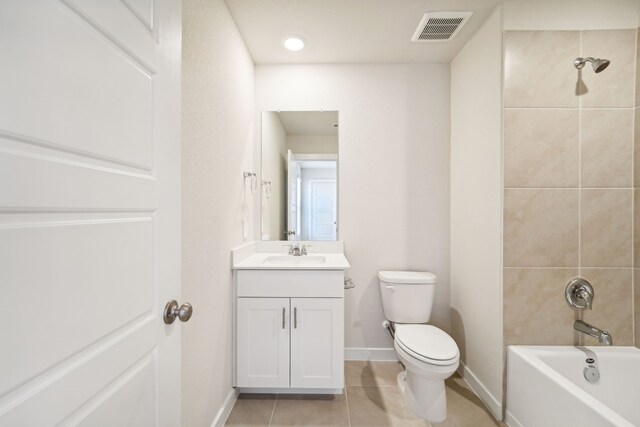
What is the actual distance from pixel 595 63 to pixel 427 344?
5.96 ft

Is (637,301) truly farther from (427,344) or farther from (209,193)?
(209,193)

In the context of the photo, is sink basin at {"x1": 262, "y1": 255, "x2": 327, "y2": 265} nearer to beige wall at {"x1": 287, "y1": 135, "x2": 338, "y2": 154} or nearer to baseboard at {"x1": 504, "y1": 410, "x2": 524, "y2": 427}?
beige wall at {"x1": 287, "y1": 135, "x2": 338, "y2": 154}

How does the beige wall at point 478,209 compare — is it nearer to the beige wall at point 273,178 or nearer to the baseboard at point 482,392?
the baseboard at point 482,392

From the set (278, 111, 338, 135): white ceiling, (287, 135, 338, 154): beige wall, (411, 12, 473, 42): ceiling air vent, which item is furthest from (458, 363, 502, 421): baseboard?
(411, 12, 473, 42): ceiling air vent

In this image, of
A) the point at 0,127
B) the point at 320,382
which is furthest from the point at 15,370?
the point at 320,382

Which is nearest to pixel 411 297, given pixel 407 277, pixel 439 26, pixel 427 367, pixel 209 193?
pixel 407 277

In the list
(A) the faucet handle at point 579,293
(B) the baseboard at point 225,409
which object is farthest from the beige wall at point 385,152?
(B) the baseboard at point 225,409

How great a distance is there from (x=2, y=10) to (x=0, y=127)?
17cm

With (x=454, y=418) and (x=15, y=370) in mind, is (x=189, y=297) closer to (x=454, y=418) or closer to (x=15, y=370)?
(x=15, y=370)

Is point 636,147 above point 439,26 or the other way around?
the other way around

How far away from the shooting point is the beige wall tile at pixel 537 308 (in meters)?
1.69

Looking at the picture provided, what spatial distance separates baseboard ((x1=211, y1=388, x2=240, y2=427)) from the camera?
5.15ft

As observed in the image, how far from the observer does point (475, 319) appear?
199 cm

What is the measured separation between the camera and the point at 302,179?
2.43 m
